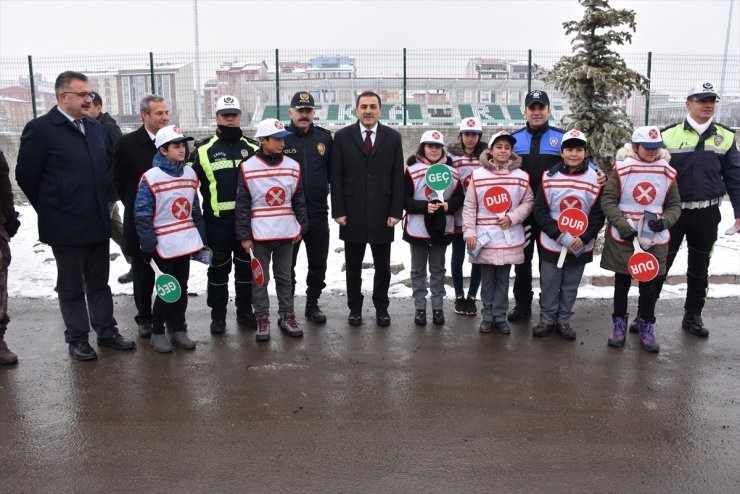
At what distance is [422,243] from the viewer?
6.08 metres

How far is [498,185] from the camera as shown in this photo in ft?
18.8

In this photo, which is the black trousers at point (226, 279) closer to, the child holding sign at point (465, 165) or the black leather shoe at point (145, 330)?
the black leather shoe at point (145, 330)

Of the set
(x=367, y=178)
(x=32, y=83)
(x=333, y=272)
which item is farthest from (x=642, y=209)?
(x=32, y=83)

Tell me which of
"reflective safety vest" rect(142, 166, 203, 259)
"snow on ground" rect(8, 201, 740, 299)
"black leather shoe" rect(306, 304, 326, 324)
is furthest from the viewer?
"snow on ground" rect(8, 201, 740, 299)

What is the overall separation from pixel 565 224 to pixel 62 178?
175 inches

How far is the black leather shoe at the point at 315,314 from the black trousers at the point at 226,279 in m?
0.65

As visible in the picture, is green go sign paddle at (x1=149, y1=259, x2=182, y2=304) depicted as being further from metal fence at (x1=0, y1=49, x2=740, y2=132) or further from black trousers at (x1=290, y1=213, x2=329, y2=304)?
metal fence at (x1=0, y1=49, x2=740, y2=132)

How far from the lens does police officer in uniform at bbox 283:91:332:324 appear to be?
593 cm

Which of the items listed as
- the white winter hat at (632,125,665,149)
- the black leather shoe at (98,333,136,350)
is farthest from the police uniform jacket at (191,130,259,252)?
the white winter hat at (632,125,665,149)

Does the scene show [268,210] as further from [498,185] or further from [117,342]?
[498,185]

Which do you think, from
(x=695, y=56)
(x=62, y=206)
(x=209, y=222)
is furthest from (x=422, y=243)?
(x=695, y=56)

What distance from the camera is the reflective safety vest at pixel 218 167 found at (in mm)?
5559

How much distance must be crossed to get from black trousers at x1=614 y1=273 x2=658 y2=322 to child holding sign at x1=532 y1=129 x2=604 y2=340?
379 mm

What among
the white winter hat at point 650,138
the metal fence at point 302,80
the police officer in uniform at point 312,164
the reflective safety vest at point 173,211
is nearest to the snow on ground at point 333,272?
the police officer in uniform at point 312,164
